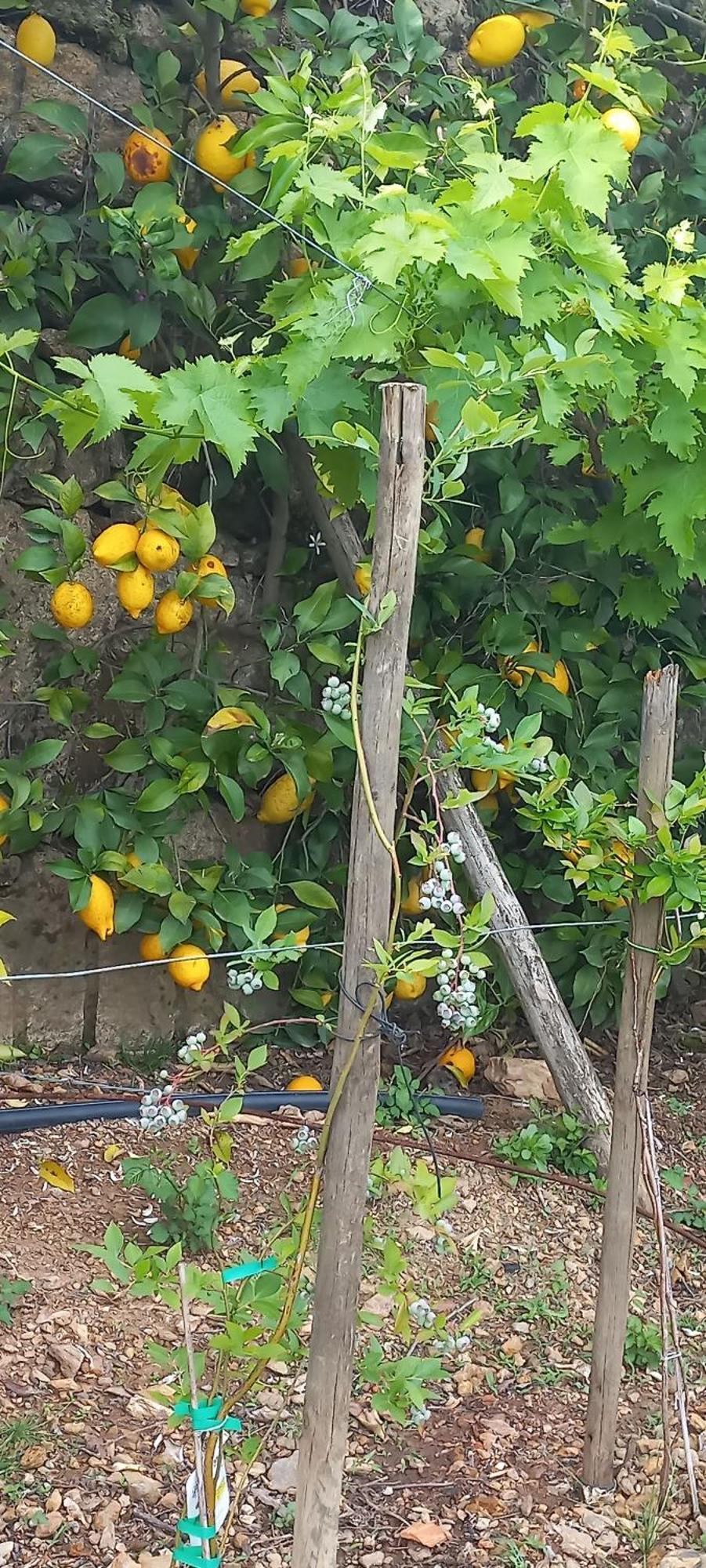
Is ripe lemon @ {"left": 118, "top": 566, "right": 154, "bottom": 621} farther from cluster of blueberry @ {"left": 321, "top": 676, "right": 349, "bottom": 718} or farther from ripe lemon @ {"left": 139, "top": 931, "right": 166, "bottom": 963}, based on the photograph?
cluster of blueberry @ {"left": 321, "top": 676, "right": 349, "bottom": 718}

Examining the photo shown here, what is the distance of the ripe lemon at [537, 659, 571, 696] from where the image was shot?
2432 millimetres

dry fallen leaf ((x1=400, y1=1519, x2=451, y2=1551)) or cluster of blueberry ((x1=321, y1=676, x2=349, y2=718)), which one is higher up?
cluster of blueberry ((x1=321, y1=676, x2=349, y2=718))

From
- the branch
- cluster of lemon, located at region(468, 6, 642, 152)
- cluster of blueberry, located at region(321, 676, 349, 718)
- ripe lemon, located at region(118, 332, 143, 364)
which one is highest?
cluster of lemon, located at region(468, 6, 642, 152)

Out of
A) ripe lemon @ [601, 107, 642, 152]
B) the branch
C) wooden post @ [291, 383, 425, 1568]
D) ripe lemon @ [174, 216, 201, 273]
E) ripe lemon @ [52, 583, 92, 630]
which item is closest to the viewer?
wooden post @ [291, 383, 425, 1568]

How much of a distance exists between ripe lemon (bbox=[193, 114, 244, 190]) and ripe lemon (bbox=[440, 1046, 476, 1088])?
163 cm

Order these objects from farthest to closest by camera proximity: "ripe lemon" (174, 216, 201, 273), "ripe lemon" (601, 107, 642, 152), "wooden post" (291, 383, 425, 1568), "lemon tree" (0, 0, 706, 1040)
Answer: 1. "ripe lemon" (174, 216, 201, 273)
2. "ripe lemon" (601, 107, 642, 152)
3. "lemon tree" (0, 0, 706, 1040)
4. "wooden post" (291, 383, 425, 1568)

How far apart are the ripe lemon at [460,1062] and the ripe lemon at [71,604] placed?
109 cm

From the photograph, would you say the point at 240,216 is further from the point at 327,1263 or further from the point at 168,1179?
the point at 327,1263

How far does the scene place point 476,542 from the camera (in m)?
2.42

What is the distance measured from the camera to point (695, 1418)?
163cm

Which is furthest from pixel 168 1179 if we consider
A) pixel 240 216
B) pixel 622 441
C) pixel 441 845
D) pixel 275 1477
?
pixel 240 216

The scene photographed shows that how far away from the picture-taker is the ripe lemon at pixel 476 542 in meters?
2.41

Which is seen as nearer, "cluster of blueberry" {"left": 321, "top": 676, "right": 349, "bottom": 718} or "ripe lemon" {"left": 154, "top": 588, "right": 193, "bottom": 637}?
"cluster of blueberry" {"left": 321, "top": 676, "right": 349, "bottom": 718}

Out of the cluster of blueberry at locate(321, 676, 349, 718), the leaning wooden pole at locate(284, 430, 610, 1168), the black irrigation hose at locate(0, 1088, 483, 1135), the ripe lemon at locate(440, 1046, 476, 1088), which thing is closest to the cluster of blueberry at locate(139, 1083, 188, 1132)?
the cluster of blueberry at locate(321, 676, 349, 718)
